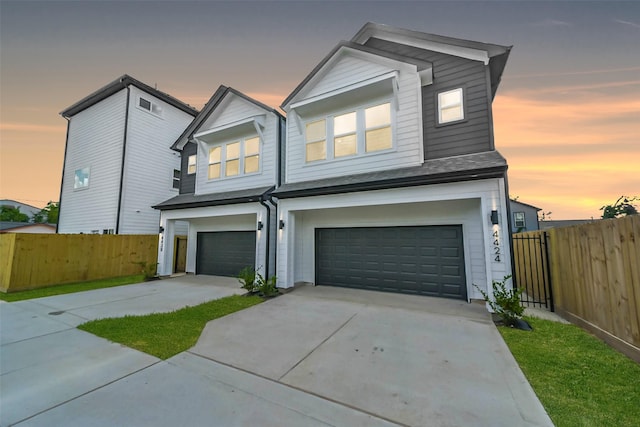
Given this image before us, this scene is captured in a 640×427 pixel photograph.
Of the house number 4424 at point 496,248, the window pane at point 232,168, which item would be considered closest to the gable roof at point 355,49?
the window pane at point 232,168

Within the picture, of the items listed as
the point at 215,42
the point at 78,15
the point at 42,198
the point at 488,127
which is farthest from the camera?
the point at 42,198

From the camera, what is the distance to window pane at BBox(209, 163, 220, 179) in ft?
36.5

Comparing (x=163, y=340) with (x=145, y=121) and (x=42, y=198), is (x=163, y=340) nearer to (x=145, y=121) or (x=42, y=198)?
(x=145, y=121)

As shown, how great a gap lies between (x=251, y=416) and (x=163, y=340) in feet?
8.99

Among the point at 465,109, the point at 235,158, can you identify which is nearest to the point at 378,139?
the point at 465,109

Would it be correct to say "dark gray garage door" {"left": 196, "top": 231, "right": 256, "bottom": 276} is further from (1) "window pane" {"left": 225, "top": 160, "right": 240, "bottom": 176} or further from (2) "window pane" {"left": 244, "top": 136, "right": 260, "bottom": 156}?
(2) "window pane" {"left": 244, "top": 136, "right": 260, "bottom": 156}

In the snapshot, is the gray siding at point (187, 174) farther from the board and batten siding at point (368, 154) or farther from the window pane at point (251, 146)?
the board and batten siding at point (368, 154)

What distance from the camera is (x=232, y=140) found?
35.9 ft

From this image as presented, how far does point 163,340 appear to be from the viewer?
422 cm

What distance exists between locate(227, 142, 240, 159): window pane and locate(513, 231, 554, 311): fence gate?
10.4 metres

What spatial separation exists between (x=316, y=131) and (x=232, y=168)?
4.29m

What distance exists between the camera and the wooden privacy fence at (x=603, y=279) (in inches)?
Answer: 135

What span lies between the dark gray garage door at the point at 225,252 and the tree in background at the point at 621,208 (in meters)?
26.8

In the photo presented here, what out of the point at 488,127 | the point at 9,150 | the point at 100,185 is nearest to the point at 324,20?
the point at 488,127
